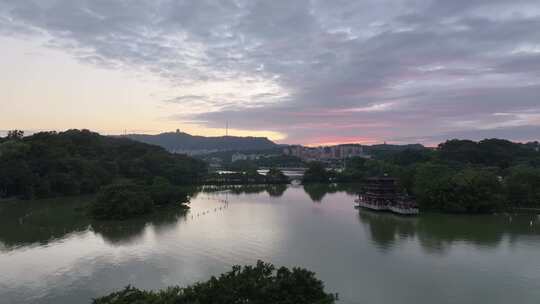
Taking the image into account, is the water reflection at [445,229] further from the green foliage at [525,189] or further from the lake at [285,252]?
the green foliage at [525,189]

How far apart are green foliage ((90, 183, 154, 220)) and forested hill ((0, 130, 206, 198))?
839cm

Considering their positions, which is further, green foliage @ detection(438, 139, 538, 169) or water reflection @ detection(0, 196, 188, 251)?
green foliage @ detection(438, 139, 538, 169)

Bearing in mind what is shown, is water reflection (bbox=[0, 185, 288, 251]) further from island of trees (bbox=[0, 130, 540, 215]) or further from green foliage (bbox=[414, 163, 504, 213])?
green foliage (bbox=[414, 163, 504, 213])

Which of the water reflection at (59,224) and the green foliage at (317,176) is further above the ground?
the green foliage at (317,176)

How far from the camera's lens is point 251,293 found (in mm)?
9414

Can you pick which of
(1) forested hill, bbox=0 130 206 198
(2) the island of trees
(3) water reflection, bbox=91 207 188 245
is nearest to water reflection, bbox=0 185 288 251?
(3) water reflection, bbox=91 207 188 245

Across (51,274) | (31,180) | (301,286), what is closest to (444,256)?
(301,286)

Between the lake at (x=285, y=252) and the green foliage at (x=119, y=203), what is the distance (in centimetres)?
118

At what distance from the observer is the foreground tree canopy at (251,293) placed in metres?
9.20

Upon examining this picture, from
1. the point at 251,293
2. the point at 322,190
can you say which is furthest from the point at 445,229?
the point at 322,190

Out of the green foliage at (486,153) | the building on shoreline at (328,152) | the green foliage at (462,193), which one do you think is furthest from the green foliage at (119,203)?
the building on shoreline at (328,152)

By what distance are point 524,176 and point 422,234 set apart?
16.3 m

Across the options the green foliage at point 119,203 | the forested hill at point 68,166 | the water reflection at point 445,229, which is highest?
the forested hill at point 68,166

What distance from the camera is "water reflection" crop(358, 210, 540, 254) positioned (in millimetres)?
22250
